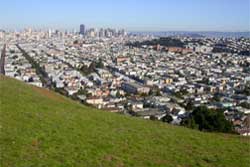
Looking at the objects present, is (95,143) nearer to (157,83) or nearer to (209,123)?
(209,123)

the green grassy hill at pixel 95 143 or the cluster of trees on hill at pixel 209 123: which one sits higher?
the green grassy hill at pixel 95 143

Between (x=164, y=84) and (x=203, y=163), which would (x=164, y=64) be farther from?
(x=203, y=163)

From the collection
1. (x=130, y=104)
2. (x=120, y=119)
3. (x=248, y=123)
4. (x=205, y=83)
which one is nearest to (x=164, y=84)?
(x=205, y=83)

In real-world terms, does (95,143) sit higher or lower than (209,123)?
higher

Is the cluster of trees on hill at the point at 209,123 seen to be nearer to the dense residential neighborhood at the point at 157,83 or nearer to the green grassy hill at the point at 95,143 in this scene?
the dense residential neighborhood at the point at 157,83

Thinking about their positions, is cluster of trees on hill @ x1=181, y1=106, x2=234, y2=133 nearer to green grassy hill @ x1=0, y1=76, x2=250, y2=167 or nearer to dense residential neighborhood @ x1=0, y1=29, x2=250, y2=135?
dense residential neighborhood @ x1=0, y1=29, x2=250, y2=135

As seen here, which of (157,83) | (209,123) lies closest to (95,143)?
(209,123)

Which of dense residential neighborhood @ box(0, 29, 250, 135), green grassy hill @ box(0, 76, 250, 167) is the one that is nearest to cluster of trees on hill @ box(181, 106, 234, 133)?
dense residential neighborhood @ box(0, 29, 250, 135)

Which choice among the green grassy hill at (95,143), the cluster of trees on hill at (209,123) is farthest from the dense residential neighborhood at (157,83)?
the green grassy hill at (95,143)
